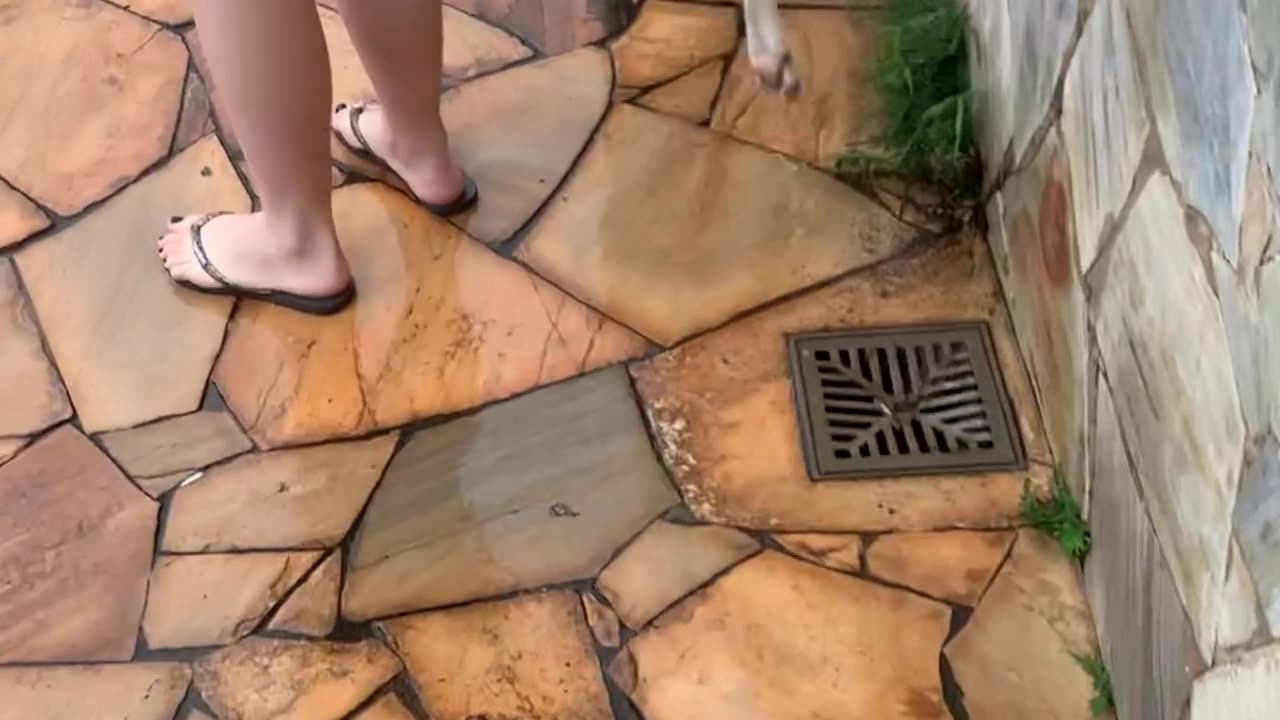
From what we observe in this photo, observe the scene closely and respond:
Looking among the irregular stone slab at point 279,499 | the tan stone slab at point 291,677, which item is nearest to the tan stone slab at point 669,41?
the irregular stone slab at point 279,499

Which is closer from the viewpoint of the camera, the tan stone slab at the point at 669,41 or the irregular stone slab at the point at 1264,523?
the irregular stone slab at the point at 1264,523

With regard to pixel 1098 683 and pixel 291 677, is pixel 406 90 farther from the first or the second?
pixel 1098 683

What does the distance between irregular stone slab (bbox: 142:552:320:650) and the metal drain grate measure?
1.63 ft

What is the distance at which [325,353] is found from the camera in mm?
1537

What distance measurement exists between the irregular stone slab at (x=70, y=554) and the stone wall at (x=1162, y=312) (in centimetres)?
85

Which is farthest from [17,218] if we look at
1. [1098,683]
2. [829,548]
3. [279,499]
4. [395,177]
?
[1098,683]

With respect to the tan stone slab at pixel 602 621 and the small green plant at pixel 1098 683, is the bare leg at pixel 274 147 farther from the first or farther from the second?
the small green plant at pixel 1098 683

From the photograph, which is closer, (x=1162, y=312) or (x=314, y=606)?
(x=1162, y=312)

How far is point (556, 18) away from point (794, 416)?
67cm

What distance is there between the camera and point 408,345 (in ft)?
5.05

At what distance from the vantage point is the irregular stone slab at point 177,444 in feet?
4.77

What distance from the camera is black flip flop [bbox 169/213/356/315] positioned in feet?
5.13

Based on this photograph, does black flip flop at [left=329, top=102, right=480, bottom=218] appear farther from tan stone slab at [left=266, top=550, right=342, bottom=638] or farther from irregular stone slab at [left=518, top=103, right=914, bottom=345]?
tan stone slab at [left=266, top=550, right=342, bottom=638]

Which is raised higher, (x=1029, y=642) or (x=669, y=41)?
(x=669, y=41)
